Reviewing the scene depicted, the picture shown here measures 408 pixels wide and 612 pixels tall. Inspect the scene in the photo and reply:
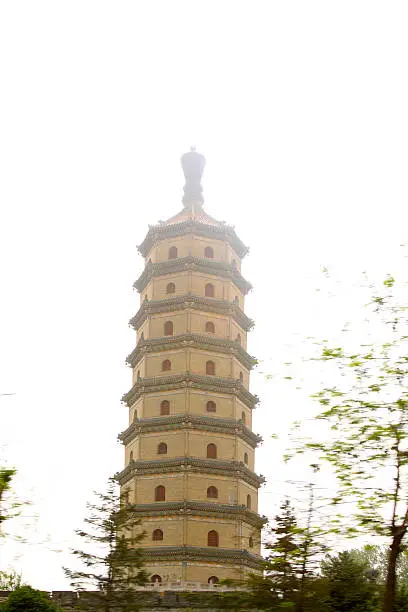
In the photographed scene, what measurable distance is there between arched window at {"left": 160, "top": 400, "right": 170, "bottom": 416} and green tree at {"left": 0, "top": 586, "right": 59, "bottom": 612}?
51.5 feet

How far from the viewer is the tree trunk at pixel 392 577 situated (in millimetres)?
11664

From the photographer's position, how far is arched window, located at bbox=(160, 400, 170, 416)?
4075cm

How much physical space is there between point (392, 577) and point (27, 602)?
16.8m

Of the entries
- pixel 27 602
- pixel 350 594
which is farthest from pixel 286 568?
pixel 27 602

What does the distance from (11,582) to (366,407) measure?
148 feet

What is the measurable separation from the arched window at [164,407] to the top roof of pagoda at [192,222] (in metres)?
9.63

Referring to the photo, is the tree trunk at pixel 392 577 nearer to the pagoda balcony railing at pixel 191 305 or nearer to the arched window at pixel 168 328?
the pagoda balcony railing at pixel 191 305

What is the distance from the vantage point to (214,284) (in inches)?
1730

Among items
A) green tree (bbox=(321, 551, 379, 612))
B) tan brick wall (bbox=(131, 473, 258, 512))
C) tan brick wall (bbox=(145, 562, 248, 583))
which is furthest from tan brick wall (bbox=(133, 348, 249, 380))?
green tree (bbox=(321, 551, 379, 612))

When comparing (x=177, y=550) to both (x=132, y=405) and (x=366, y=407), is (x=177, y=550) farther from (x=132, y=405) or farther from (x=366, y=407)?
(x=366, y=407)

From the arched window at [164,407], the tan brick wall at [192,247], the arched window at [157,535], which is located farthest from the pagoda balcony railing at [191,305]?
the arched window at [157,535]

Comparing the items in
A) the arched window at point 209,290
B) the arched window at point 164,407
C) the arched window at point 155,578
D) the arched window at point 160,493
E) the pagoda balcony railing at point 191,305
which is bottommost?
the arched window at point 155,578

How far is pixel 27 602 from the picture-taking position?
25.3m

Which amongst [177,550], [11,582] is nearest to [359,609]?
[177,550]
